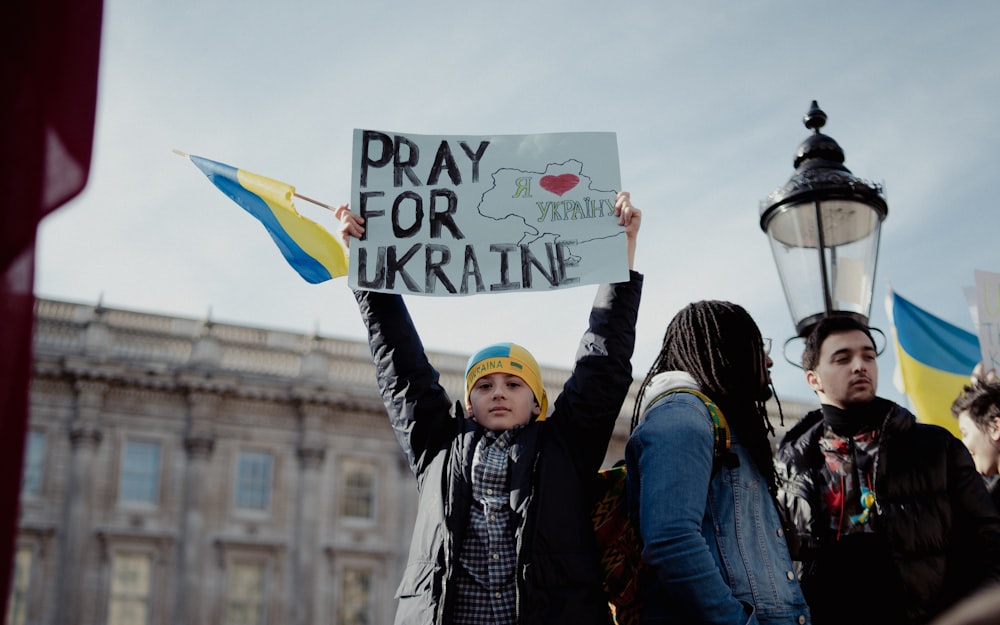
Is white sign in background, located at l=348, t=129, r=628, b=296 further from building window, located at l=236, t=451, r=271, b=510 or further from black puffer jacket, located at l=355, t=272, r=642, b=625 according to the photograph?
building window, located at l=236, t=451, r=271, b=510

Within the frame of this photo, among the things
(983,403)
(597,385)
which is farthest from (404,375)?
(983,403)

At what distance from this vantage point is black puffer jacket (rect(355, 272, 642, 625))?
291cm

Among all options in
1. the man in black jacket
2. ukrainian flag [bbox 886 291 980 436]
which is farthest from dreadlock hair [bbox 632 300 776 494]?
ukrainian flag [bbox 886 291 980 436]

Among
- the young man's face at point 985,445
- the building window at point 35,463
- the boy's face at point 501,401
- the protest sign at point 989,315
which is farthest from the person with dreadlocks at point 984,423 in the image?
the building window at point 35,463

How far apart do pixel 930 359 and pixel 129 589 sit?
1908 cm

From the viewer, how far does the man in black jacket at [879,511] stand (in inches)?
134

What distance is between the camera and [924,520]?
3.46m

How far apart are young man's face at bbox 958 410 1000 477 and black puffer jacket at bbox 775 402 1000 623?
977 millimetres

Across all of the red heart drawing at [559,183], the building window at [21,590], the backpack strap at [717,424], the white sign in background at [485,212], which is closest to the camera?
the backpack strap at [717,424]

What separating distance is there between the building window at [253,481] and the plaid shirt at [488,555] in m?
21.7

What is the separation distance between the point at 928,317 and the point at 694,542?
5562 mm

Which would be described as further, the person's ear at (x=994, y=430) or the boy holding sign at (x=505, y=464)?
the person's ear at (x=994, y=430)

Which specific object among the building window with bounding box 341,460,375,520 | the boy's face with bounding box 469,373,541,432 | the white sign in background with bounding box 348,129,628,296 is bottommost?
the boy's face with bounding box 469,373,541,432

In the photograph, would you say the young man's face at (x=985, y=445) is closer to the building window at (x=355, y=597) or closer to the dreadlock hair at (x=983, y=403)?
the dreadlock hair at (x=983, y=403)
